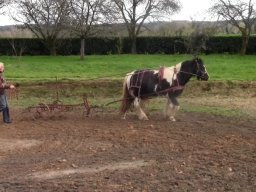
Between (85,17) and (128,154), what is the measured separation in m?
25.1

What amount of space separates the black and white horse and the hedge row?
27.0m

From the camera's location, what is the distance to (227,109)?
15.5 meters

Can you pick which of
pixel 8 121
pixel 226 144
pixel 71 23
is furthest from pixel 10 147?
pixel 71 23

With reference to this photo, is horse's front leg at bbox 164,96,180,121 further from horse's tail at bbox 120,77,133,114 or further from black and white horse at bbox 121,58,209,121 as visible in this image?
horse's tail at bbox 120,77,133,114

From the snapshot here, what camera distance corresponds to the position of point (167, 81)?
13477 mm

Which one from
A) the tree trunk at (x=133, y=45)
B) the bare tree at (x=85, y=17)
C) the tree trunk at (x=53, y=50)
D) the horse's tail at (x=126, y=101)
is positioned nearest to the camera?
the horse's tail at (x=126, y=101)

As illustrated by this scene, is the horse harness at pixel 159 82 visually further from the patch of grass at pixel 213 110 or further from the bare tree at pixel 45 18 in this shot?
the bare tree at pixel 45 18

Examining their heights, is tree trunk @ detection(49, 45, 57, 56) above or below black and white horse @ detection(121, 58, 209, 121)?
below

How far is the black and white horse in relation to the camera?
13.5 metres

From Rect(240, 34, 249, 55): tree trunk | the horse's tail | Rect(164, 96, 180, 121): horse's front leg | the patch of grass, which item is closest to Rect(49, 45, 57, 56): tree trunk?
Rect(240, 34, 249, 55): tree trunk

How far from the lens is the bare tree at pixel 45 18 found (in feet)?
121

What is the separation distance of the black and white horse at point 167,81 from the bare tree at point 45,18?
910 inches

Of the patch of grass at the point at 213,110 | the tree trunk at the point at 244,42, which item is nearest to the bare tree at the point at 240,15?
the tree trunk at the point at 244,42

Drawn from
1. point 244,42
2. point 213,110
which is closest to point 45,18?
point 244,42
